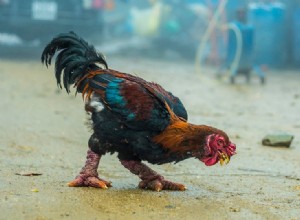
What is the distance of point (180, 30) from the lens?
23.7 meters

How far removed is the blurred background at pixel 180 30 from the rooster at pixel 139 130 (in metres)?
9.28

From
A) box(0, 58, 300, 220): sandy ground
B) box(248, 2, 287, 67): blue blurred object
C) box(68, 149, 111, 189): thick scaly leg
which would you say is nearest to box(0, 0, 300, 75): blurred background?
box(248, 2, 287, 67): blue blurred object

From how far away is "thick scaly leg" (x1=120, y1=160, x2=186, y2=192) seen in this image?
4730 millimetres

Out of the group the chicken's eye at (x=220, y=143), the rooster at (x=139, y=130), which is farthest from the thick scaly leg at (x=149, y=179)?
the chicken's eye at (x=220, y=143)

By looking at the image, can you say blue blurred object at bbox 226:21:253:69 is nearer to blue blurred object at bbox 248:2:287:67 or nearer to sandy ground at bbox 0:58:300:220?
sandy ground at bbox 0:58:300:220

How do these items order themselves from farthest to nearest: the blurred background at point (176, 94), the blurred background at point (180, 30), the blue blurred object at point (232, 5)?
the blue blurred object at point (232, 5)
the blurred background at point (180, 30)
the blurred background at point (176, 94)

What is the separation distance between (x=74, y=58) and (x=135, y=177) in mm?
1070

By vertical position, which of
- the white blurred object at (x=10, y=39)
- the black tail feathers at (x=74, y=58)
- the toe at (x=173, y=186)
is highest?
the black tail feathers at (x=74, y=58)

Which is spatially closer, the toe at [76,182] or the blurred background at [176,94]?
the blurred background at [176,94]


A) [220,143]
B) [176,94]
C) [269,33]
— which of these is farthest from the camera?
[269,33]

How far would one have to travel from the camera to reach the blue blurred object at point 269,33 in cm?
1783

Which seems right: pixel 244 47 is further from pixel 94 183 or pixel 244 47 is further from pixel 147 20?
pixel 147 20

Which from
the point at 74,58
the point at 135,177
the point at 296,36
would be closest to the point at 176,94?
the point at 135,177

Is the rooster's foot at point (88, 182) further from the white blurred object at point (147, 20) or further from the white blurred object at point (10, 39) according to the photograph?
the white blurred object at point (147, 20)
